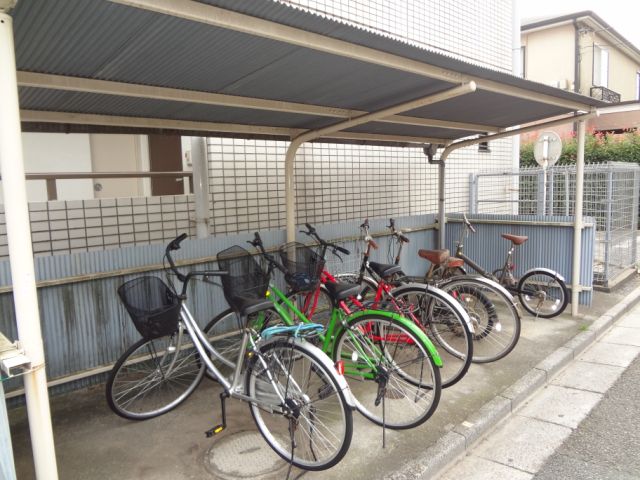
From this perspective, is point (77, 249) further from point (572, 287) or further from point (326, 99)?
point (572, 287)

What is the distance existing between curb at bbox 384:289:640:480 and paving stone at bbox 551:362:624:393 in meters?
0.08

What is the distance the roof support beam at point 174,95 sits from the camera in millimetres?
2756

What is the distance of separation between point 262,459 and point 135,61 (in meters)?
2.48

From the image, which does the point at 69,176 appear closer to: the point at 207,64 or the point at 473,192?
the point at 207,64

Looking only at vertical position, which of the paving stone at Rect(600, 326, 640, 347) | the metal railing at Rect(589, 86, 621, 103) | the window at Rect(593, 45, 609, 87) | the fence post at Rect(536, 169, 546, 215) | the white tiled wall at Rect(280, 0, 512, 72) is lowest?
the paving stone at Rect(600, 326, 640, 347)

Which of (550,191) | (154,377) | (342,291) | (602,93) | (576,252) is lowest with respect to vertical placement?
(154,377)

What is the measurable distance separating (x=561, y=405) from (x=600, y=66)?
2154 cm

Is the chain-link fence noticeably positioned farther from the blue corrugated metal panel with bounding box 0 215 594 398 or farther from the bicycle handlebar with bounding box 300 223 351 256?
the blue corrugated metal panel with bounding box 0 215 594 398

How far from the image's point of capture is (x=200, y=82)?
3.12m

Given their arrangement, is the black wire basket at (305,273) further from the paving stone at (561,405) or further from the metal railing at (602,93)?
the metal railing at (602,93)

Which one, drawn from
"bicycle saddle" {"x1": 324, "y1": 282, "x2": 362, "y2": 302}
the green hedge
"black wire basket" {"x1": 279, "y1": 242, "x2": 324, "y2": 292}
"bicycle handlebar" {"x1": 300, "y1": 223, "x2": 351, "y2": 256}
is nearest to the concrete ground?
"bicycle saddle" {"x1": 324, "y1": 282, "x2": 362, "y2": 302}

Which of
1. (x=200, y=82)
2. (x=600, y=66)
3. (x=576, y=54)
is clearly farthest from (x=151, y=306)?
(x=600, y=66)

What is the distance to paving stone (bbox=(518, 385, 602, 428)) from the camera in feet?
12.0

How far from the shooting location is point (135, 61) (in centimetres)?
267
